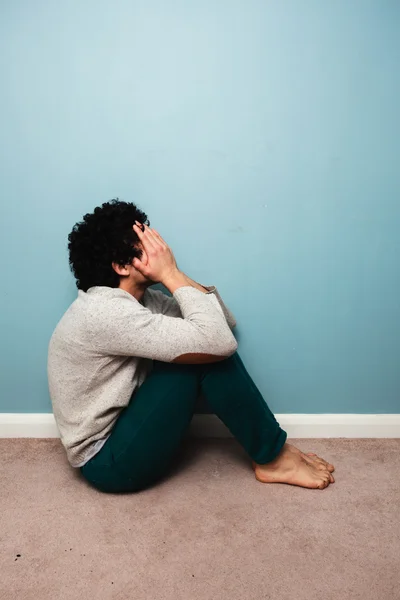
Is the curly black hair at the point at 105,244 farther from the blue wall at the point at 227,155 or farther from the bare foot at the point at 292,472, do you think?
the bare foot at the point at 292,472

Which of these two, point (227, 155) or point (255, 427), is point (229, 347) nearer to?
point (255, 427)

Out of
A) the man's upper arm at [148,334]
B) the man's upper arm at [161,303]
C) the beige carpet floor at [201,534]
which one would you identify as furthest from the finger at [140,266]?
the beige carpet floor at [201,534]

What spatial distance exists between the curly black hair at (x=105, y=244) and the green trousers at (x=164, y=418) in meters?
0.30

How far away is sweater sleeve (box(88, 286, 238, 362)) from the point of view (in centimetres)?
127

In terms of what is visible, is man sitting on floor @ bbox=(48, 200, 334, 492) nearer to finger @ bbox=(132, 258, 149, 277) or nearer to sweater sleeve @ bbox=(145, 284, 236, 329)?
finger @ bbox=(132, 258, 149, 277)

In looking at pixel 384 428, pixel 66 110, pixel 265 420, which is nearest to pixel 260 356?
pixel 265 420

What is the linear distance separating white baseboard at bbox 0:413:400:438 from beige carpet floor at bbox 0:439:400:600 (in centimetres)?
12

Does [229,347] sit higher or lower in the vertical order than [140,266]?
lower

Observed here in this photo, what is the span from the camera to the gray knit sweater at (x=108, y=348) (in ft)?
4.18

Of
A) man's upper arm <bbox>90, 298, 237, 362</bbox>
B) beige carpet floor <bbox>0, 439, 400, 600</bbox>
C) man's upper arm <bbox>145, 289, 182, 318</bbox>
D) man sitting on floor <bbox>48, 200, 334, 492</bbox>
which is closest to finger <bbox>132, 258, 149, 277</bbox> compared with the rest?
man sitting on floor <bbox>48, 200, 334, 492</bbox>

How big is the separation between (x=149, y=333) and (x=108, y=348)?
122 millimetres

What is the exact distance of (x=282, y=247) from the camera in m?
1.68

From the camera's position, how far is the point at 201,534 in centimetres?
128

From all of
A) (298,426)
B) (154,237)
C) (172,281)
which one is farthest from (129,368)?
(298,426)
